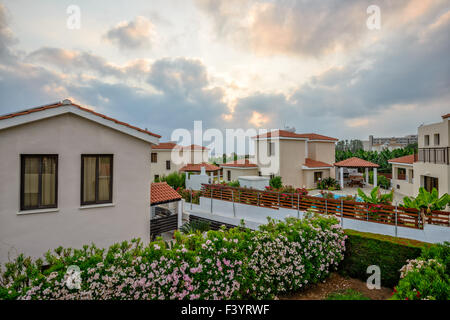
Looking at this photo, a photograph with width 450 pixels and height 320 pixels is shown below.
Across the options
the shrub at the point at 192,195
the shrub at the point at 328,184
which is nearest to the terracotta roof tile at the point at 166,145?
the shrub at the point at 192,195

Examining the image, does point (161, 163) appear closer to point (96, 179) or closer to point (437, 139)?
point (96, 179)

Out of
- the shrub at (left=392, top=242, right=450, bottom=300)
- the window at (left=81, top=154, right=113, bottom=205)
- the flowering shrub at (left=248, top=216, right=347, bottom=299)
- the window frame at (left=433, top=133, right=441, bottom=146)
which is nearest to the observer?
the shrub at (left=392, top=242, right=450, bottom=300)

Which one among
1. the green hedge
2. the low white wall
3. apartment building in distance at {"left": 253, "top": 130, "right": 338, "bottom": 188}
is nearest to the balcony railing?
the green hedge

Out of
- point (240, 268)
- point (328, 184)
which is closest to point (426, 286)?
point (240, 268)

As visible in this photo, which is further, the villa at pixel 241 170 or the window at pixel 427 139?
the villa at pixel 241 170

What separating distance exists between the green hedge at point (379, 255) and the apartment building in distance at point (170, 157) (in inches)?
1387

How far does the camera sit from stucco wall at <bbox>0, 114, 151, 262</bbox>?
21.1 feet

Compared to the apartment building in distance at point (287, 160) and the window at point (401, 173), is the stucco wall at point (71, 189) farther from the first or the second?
the window at point (401, 173)

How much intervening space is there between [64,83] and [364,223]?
1854 centimetres

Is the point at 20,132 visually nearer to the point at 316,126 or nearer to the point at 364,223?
the point at 364,223

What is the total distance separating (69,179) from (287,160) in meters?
23.1

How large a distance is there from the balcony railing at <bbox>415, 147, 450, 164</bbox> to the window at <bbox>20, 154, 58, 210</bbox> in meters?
21.2

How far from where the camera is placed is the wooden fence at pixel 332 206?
10125 millimetres

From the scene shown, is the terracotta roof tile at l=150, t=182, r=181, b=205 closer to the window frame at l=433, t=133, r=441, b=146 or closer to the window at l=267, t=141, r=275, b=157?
the window at l=267, t=141, r=275, b=157
